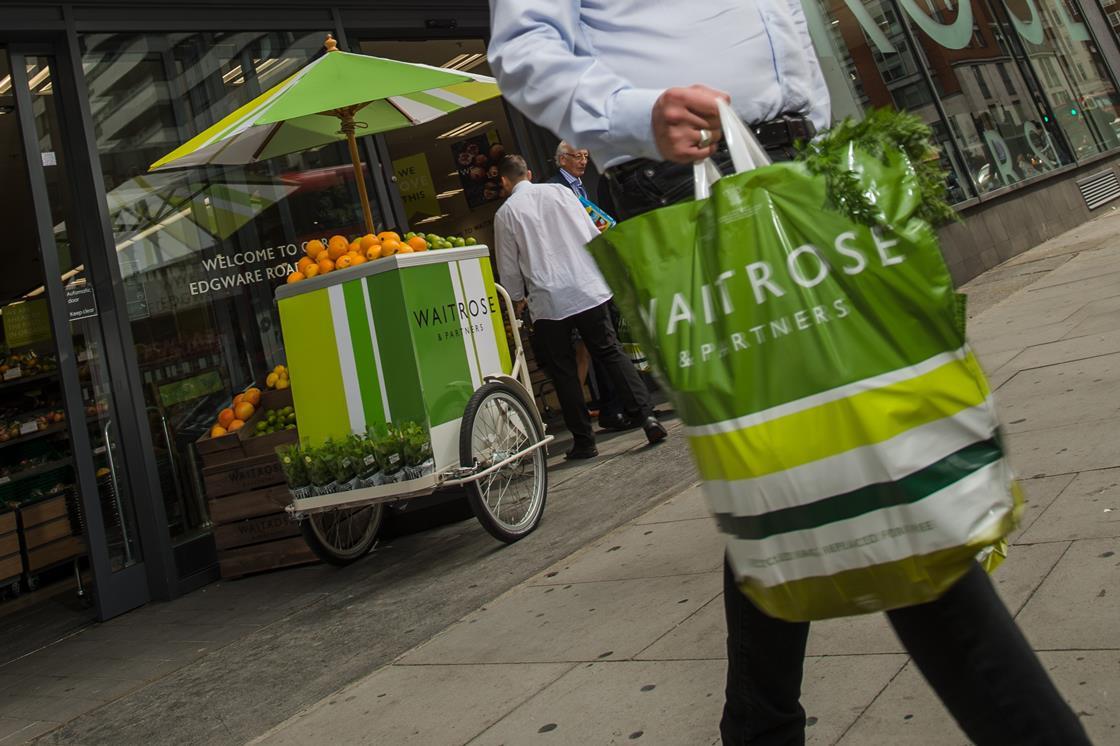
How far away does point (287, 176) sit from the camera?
7.45 meters

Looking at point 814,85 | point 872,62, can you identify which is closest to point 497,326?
point 814,85

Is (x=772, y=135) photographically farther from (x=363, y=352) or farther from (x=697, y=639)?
(x=363, y=352)

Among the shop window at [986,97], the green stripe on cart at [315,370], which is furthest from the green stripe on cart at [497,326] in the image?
the shop window at [986,97]

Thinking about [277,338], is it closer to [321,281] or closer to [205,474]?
[205,474]

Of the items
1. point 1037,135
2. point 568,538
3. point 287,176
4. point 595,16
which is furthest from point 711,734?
point 1037,135

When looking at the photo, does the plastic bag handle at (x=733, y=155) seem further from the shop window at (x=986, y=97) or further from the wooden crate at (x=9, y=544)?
the shop window at (x=986, y=97)

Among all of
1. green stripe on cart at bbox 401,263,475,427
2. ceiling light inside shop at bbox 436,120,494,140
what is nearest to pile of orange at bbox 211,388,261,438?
green stripe on cart at bbox 401,263,475,427

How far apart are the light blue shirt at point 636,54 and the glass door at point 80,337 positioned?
4.80m

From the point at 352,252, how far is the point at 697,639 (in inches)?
129

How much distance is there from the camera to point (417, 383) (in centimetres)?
500

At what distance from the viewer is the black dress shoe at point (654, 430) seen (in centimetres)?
655

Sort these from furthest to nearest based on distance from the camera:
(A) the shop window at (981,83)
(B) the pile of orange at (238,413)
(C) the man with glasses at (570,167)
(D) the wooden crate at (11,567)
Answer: (A) the shop window at (981,83) → (C) the man with glasses at (570,167) → (D) the wooden crate at (11,567) → (B) the pile of orange at (238,413)

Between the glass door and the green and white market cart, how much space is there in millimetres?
1300

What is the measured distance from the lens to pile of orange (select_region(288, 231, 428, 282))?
18.2 ft
